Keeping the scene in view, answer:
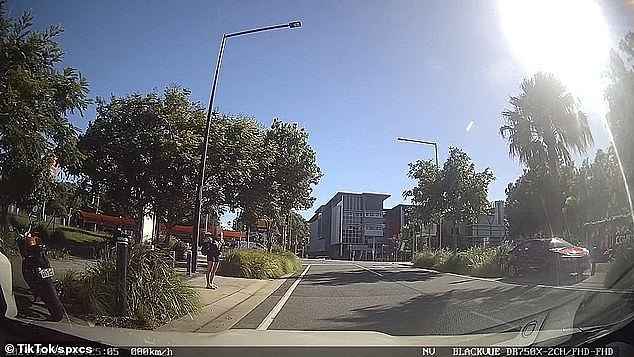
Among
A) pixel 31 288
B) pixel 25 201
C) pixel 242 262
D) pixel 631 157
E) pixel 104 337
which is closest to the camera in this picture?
pixel 104 337

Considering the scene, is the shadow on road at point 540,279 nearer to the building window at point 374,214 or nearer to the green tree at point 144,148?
the building window at point 374,214

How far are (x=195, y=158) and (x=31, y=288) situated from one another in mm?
1947

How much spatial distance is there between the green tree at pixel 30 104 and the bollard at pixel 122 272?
2.62ft

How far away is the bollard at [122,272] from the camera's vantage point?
4.67 m

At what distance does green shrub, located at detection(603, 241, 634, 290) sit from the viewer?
187 inches

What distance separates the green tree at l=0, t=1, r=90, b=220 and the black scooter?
32 centimetres

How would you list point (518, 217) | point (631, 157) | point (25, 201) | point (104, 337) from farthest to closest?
point (518, 217) → point (631, 157) → point (25, 201) → point (104, 337)

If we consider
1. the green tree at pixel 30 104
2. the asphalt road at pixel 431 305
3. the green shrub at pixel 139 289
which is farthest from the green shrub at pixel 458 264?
the green tree at pixel 30 104

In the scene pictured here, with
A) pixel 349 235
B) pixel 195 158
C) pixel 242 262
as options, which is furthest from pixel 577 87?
pixel 242 262

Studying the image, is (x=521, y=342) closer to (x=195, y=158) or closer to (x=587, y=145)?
(x=587, y=145)

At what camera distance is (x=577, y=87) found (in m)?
4.79

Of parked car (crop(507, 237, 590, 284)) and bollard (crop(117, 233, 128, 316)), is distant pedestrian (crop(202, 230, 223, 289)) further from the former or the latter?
parked car (crop(507, 237, 590, 284))

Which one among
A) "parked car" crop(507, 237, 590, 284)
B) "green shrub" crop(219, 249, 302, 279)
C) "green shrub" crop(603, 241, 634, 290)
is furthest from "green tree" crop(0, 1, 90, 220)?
"green shrub" crop(219, 249, 302, 279)

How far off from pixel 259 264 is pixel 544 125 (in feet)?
36.1
